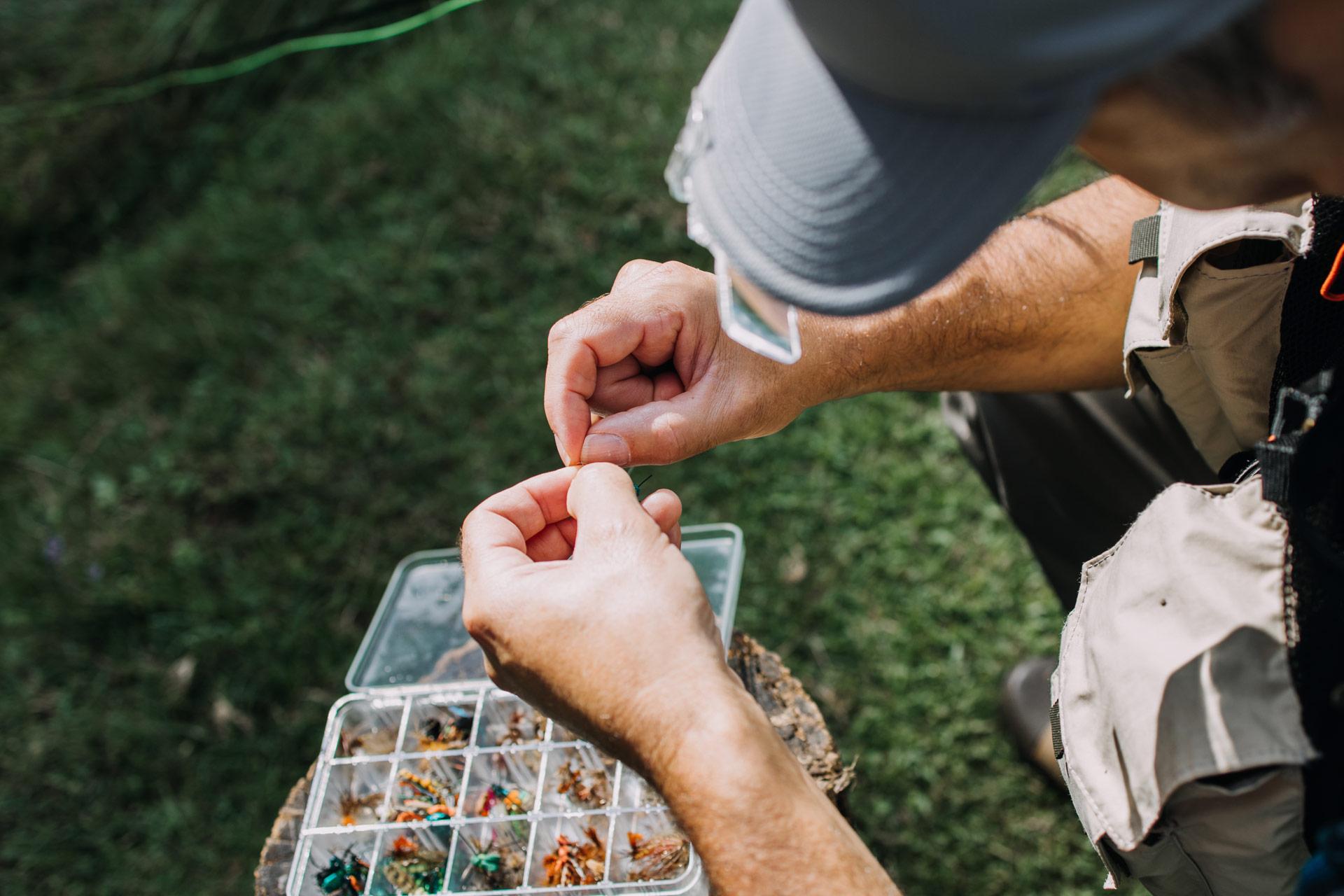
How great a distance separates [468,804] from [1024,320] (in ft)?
4.58

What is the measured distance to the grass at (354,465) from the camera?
8.97 feet

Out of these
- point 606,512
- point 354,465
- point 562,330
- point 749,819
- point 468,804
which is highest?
point 562,330

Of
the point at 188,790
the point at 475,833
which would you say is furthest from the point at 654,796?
the point at 188,790

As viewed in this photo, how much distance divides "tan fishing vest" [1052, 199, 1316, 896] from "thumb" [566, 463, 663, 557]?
26.6 inches

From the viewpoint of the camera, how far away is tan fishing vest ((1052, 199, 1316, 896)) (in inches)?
50.9

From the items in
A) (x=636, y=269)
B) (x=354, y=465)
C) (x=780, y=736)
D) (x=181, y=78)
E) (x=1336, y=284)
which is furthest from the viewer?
(x=181, y=78)

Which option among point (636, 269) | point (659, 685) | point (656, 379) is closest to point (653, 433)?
point (656, 379)

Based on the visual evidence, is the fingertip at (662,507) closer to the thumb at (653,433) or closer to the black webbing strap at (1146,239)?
the thumb at (653,433)

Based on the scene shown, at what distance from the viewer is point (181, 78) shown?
4.35 metres

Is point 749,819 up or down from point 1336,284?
down

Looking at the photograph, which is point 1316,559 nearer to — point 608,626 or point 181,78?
point 608,626

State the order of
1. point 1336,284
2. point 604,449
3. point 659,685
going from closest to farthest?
point 659,685 < point 1336,284 < point 604,449

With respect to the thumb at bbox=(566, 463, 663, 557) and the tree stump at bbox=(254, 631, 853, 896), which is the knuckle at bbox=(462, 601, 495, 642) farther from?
the tree stump at bbox=(254, 631, 853, 896)

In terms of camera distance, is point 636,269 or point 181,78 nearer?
point 636,269
